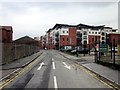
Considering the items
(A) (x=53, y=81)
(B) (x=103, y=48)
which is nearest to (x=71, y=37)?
(B) (x=103, y=48)

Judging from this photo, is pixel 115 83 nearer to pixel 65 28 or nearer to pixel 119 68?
pixel 119 68

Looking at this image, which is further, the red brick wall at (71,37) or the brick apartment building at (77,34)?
the brick apartment building at (77,34)

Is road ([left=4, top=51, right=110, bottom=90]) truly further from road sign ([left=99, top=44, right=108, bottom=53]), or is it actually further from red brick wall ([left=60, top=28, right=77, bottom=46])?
red brick wall ([left=60, top=28, right=77, bottom=46])

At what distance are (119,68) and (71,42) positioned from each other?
102m

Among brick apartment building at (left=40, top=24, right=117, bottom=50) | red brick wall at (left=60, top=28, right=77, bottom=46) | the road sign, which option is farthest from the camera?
brick apartment building at (left=40, top=24, right=117, bottom=50)

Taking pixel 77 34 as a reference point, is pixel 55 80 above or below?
below

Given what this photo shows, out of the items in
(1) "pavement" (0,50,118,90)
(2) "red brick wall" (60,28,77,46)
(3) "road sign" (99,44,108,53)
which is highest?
(2) "red brick wall" (60,28,77,46)

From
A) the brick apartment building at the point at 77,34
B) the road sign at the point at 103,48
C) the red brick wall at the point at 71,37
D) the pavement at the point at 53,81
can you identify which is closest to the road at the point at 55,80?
the pavement at the point at 53,81

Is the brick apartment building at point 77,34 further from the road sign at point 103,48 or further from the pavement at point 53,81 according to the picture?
the pavement at point 53,81

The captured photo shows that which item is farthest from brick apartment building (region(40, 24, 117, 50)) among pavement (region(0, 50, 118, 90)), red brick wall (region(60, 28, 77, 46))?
pavement (region(0, 50, 118, 90))

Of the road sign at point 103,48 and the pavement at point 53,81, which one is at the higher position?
the road sign at point 103,48

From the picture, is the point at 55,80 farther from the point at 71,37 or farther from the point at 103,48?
the point at 71,37

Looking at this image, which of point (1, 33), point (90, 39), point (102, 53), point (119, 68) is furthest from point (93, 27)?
point (119, 68)

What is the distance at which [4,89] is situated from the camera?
438 inches
